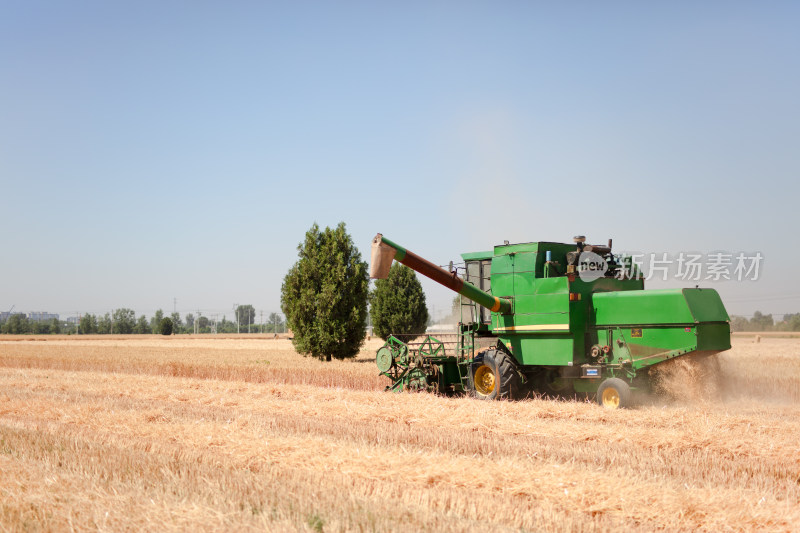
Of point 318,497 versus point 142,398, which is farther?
point 142,398

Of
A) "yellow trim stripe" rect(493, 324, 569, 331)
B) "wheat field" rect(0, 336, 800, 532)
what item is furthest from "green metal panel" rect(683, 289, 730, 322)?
"yellow trim stripe" rect(493, 324, 569, 331)

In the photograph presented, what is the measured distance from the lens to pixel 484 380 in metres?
12.8

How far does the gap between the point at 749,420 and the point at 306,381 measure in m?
12.1

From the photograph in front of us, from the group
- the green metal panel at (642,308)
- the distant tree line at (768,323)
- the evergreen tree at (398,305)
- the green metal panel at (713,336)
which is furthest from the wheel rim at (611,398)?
the distant tree line at (768,323)

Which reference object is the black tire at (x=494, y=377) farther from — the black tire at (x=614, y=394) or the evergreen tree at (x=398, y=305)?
the evergreen tree at (x=398, y=305)

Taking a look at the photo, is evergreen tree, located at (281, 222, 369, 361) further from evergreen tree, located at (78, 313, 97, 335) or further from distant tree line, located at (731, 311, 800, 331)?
evergreen tree, located at (78, 313, 97, 335)

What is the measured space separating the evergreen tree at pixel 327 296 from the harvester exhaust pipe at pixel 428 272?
17.6 m

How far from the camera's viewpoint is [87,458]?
6.51 metres

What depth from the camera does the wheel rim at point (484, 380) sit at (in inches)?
499

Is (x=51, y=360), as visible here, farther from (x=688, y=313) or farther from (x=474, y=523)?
(x=474, y=523)

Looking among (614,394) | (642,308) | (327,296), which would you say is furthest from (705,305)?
(327,296)

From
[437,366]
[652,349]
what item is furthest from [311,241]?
[652,349]

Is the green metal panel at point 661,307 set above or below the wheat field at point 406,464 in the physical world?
above

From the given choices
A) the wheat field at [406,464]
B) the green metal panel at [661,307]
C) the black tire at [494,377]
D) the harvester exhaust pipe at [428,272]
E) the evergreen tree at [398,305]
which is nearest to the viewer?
the wheat field at [406,464]
